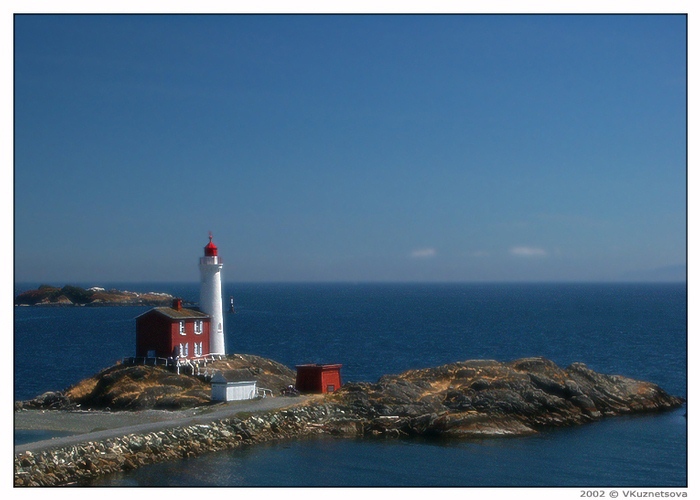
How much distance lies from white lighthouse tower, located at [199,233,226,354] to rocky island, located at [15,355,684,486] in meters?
1.27

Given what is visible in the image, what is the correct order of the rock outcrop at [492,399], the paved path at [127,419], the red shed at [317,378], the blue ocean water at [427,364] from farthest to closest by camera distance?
the red shed at [317,378], the rock outcrop at [492,399], the paved path at [127,419], the blue ocean water at [427,364]

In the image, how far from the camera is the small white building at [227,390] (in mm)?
37750

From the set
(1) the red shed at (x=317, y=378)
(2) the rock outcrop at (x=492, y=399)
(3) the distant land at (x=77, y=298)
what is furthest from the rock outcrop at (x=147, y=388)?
(3) the distant land at (x=77, y=298)

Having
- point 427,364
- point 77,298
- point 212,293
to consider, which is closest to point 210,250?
point 212,293

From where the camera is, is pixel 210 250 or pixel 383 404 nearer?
pixel 383 404

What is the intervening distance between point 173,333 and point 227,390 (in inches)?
200

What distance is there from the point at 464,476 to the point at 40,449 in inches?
517

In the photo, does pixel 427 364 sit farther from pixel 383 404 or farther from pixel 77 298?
pixel 77 298

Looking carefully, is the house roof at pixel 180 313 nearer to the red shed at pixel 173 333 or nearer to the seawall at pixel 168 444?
the red shed at pixel 173 333

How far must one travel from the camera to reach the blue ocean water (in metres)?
28.7

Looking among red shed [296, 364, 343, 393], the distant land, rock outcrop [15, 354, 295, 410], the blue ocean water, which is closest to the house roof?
rock outcrop [15, 354, 295, 410]

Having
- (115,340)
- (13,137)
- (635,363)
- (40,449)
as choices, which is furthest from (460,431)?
(115,340)

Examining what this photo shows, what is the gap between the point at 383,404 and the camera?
3641cm

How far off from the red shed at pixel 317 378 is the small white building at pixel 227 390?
2445 millimetres
